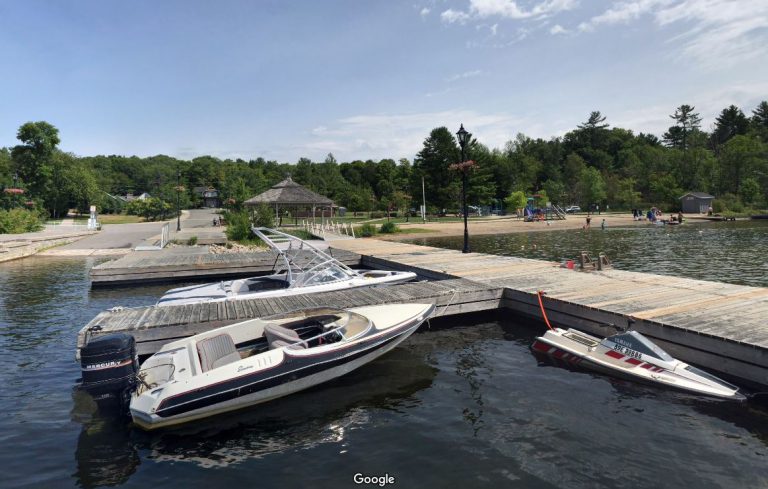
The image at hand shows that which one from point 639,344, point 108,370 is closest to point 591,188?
point 639,344

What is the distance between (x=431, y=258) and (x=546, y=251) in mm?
11299

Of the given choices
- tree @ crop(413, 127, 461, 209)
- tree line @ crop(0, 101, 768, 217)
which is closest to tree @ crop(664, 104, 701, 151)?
tree line @ crop(0, 101, 768, 217)

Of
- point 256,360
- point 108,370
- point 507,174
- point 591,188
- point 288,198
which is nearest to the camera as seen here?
point 108,370

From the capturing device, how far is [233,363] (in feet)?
22.7

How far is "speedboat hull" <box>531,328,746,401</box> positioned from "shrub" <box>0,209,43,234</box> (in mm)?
50595

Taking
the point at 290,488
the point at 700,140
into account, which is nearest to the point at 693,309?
the point at 290,488

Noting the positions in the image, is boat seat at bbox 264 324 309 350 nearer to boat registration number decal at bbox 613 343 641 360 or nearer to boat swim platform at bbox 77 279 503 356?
boat swim platform at bbox 77 279 503 356

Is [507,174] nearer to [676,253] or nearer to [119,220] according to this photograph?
[676,253]

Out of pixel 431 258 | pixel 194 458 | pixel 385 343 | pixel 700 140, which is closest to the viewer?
pixel 194 458

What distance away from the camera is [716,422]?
6539 millimetres

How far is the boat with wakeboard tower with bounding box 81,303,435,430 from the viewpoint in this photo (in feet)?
21.1

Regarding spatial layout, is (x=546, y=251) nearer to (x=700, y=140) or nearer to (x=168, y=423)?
(x=168, y=423)

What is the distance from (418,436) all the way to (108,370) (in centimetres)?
461

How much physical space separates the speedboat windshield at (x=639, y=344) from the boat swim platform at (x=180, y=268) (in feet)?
49.3
